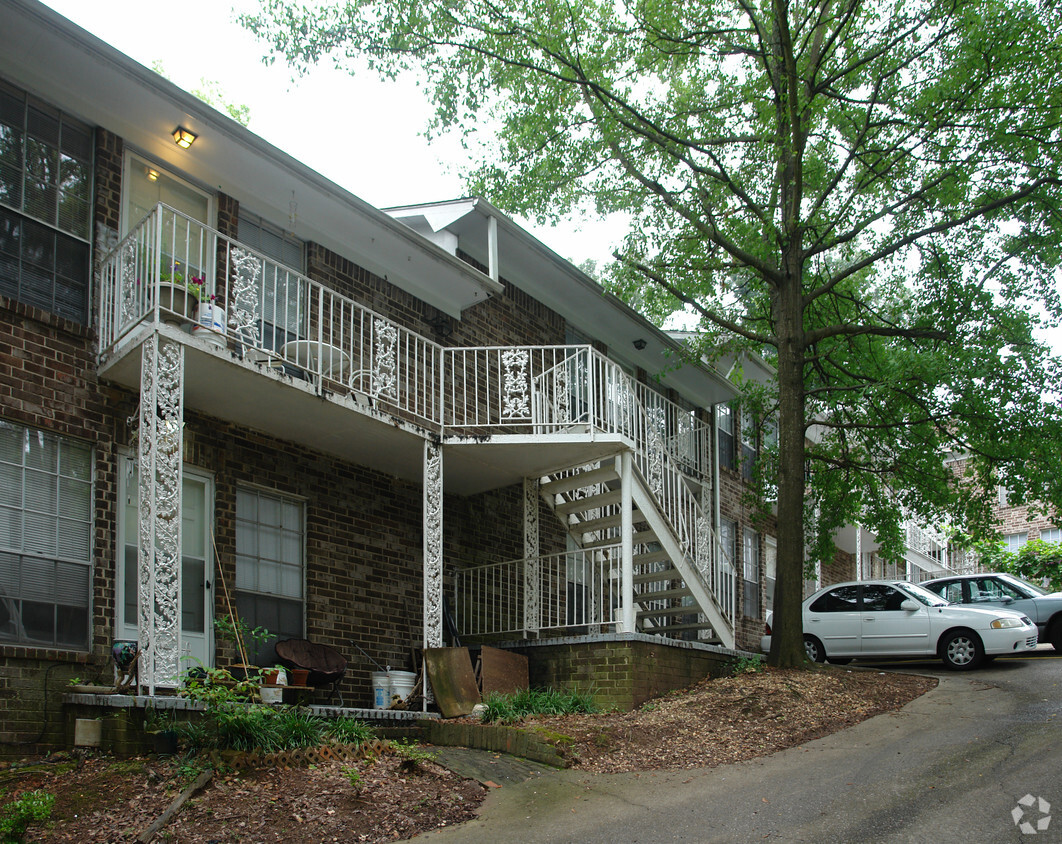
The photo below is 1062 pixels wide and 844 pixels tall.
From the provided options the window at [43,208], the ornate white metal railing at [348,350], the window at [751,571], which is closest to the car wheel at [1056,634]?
the ornate white metal railing at [348,350]

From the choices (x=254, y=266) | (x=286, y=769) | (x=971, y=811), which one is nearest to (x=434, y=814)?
(x=286, y=769)

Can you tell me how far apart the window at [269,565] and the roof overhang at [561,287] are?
4.19 meters

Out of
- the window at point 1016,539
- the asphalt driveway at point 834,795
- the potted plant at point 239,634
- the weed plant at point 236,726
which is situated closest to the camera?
the asphalt driveway at point 834,795

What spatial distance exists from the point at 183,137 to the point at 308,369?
8.33ft

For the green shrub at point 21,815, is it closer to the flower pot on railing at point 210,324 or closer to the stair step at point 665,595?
the flower pot on railing at point 210,324

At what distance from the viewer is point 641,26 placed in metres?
13.6

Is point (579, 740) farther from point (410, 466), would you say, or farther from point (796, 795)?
point (410, 466)

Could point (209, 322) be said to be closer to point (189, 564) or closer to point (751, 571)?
point (189, 564)

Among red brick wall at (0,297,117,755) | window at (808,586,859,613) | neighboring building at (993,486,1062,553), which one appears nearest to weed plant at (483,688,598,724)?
red brick wall at (0,297,117,755)

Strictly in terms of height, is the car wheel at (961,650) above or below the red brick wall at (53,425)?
below

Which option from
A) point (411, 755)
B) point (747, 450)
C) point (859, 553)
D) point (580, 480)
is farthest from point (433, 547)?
point (859, 553)

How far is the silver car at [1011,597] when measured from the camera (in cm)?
1530

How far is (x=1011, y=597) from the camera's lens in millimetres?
15625

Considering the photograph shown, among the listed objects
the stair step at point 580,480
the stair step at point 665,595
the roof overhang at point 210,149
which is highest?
the roof overhang at point 210,149
